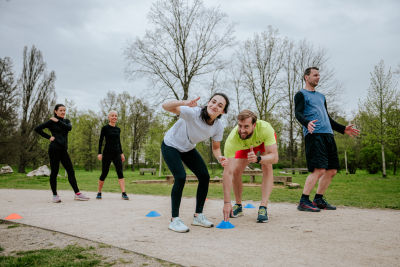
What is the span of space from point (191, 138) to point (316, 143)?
2237 mm

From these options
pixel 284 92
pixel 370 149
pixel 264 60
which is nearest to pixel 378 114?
pixel 370 149

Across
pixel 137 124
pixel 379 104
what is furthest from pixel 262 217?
pixel 137 124

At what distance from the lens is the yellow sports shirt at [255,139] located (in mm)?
3748

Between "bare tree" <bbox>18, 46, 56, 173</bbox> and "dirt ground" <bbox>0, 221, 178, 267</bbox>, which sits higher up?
"bare tree" <bbox>18, 46, 56, 173</bbox>

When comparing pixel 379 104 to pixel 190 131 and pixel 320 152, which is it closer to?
pixel 320 152

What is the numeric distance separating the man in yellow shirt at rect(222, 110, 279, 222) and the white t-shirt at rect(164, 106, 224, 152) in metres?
0.30

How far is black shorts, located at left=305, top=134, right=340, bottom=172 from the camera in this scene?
4.33 metres

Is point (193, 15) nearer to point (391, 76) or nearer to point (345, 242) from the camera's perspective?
point (391, 76)

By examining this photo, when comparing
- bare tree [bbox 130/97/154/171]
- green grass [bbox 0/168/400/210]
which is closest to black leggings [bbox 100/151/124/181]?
green grass [bbox 0/168/400/210]

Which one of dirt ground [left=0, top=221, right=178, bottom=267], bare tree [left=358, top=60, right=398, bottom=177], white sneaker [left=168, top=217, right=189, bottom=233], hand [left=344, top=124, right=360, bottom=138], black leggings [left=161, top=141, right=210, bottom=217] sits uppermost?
bare tree [left=358, top=60, right=398, bottom=177]

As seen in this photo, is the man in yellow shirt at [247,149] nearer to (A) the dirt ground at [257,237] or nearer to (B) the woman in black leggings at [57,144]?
(A) the dirt ground at [257,237]

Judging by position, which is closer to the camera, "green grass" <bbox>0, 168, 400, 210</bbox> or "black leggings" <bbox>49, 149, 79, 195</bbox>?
"green grass" <bbox>0, 168, 400, 210</bbox>

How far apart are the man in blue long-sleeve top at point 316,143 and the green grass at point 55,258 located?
345 centimetres

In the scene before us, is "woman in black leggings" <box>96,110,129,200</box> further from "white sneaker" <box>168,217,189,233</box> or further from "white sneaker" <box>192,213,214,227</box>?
"white sneaker" <box>168,217,189,233</box>
